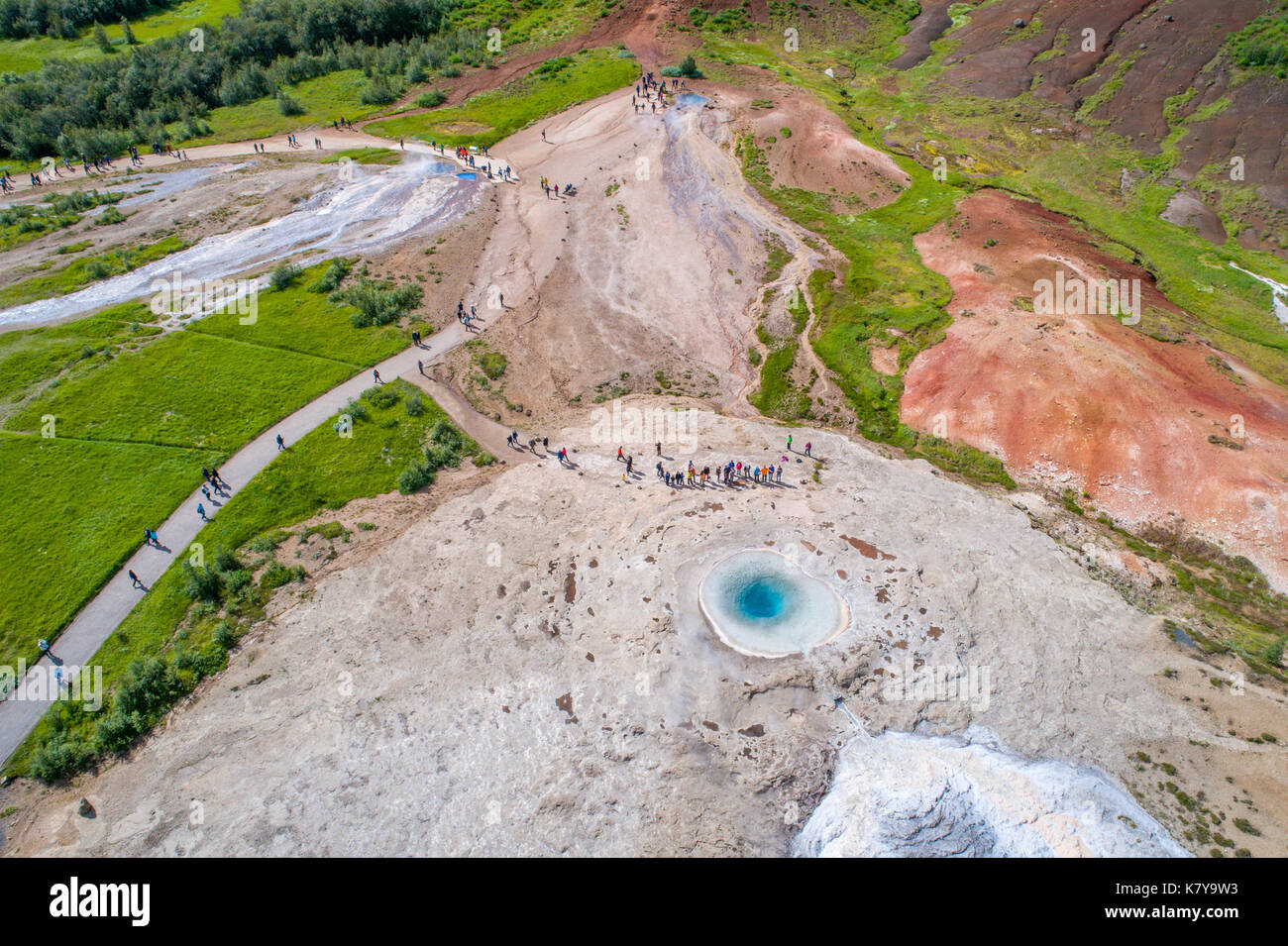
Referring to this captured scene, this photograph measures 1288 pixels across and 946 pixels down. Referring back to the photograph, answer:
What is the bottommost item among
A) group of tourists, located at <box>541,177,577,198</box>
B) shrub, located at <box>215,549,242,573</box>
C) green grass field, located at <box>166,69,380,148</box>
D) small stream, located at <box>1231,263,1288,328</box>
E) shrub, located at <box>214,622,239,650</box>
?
shrub, located at <box>214,622,239,650</box>

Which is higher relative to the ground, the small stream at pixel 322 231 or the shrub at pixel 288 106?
the shrub at pixel 288 106

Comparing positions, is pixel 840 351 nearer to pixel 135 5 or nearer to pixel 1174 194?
pixel 1174 194

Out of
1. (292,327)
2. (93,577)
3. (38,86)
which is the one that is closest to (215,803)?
(93,577)

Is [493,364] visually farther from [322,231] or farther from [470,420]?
[322,231]

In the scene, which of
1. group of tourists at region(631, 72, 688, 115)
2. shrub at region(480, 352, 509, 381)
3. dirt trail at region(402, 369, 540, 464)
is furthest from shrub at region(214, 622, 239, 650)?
group of tourists at region(631, 72, 688, 115)

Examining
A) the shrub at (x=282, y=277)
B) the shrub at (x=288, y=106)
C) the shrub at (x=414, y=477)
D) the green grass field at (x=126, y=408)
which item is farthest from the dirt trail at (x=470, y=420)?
the shrub at (x=288, y=106)

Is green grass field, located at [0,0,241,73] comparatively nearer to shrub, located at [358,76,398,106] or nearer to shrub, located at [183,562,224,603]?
shrub, located at [358,76,398,106]

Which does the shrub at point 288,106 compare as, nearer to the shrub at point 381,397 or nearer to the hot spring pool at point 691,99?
the hot spring pool at point 691,99
